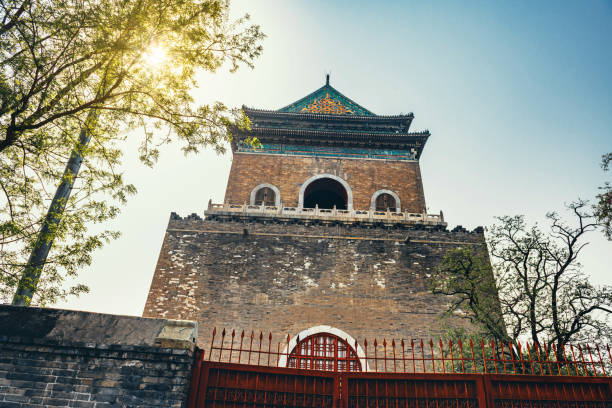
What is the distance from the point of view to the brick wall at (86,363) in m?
3.48

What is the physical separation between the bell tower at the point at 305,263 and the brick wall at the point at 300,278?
31 millimetres

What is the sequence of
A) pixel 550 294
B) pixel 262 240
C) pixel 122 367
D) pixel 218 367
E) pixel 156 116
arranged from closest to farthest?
pixel 122 367 < pixel 218 367 < pixel 156 116 < pixel 550 294 < pixel 262 240

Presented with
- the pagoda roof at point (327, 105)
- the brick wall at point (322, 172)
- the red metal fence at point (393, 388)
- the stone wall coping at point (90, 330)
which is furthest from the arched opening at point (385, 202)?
the stone wall coping at point (90, 330)

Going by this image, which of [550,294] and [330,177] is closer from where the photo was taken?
[550,294]

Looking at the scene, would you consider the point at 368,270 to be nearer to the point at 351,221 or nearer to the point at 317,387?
the point at 351,221

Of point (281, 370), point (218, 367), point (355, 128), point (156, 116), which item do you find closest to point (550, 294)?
point (281, 370)

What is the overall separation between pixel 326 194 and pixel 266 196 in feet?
11.4

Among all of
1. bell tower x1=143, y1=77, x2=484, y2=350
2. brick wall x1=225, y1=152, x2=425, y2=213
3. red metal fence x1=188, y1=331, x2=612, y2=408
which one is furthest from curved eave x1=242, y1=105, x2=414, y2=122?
red metal fence x1=188, y1=331, x2=612, y2=408

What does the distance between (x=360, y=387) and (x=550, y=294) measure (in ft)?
16.4

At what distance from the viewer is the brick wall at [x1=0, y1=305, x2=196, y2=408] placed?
11.4 feet

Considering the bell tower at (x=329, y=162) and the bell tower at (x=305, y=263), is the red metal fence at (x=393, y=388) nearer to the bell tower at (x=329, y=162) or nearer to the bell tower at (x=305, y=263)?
the bell tower at (x=305, y=263)

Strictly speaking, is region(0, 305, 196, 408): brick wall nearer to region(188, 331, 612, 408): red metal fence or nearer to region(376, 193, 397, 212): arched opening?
region(188, 331, 612, 408): red metal fence

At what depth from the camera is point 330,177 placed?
16.3 metres

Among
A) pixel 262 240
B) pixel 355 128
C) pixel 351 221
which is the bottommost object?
pixel 262 240
